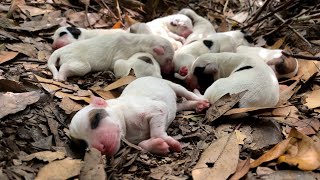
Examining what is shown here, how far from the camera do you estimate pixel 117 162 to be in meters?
3.06

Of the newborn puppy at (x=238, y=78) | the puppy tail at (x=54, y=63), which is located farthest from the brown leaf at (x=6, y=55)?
the newborn puppy at (x=238, y=78)

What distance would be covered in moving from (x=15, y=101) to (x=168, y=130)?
121 cm

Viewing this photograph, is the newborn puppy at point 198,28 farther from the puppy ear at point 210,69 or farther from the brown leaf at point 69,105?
the brown leaf at point 69,105

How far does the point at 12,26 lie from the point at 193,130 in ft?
9.10

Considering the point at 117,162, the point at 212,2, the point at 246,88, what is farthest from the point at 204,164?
the point at 212,2

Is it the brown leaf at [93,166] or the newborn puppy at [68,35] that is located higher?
the brown leaf at [93,166]

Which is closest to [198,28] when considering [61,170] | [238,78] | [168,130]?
[238,78]

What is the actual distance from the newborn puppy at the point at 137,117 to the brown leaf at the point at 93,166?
0.08m

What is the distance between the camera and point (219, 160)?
3.10 m

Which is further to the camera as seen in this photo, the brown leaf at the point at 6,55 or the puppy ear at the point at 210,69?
the puppy ear at the point at 210,69

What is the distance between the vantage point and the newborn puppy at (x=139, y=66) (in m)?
4.55

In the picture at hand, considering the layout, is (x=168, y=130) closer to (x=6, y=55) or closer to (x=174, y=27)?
(x=6, y=55)

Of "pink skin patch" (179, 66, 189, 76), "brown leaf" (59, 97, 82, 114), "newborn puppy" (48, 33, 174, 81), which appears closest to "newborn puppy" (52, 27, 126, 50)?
"newborn puppy" (48, 33, 174, 81)

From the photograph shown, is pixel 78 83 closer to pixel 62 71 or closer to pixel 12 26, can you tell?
pixel 62 71
